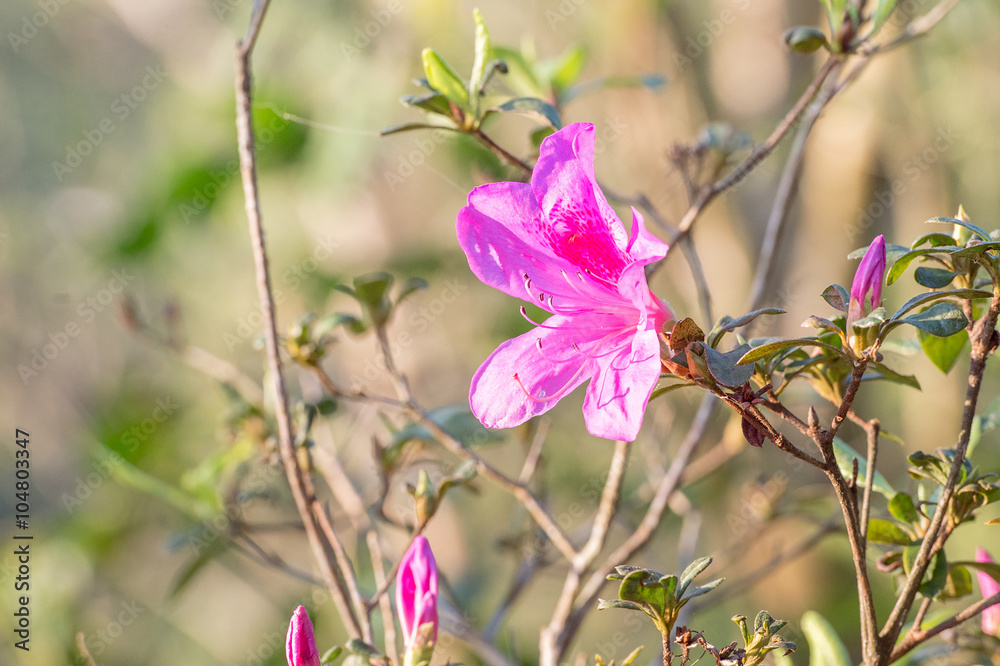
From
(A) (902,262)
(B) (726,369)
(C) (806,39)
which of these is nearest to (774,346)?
(B) (726,369)

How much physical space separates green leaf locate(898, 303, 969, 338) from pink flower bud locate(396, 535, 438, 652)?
0.38 metres

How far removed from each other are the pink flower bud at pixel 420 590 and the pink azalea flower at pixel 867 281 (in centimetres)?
36

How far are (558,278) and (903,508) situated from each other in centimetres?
33

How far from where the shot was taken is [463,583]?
183 cm

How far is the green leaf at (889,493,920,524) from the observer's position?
59 cm

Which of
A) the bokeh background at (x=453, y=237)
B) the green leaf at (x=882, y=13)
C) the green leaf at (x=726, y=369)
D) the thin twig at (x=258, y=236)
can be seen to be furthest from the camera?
the bokeh background at (x=453, y=237)

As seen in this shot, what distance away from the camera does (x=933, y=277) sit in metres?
0.54

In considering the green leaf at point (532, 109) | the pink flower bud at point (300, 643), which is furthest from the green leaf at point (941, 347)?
Result: the pink flower bud at point (300, 643)

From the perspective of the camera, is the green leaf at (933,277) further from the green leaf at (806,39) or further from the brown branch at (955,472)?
the green leaf at (806,39)

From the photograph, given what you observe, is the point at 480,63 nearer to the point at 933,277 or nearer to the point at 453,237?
the point at 933,277

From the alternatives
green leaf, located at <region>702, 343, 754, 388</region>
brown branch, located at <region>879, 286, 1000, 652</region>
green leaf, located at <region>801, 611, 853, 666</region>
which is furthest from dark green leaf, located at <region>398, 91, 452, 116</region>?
green leaf, located at <region>801, 611, 853, 666</region>

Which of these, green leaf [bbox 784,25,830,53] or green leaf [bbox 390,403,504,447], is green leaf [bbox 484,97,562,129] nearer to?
green leaf [bbox 784,25,830,53]

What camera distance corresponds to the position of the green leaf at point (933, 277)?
534mm

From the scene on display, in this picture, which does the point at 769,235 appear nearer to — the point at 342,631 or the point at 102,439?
the point at 102,439
